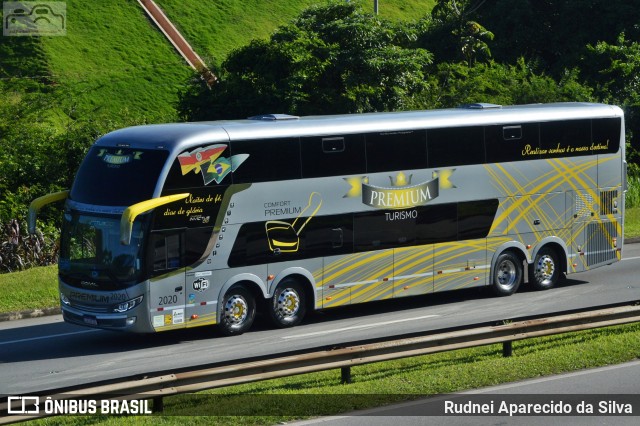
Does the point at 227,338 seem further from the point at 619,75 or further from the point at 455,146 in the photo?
the point at 619,75

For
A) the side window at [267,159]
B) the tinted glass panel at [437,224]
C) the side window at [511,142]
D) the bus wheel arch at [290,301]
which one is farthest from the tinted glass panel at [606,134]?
the bus wheel arch at [290,301]

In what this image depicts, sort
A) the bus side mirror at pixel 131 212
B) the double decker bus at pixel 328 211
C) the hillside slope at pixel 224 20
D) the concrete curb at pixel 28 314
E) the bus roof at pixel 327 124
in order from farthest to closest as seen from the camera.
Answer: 1. the hillside slope at pixel 224 20
2. the concrete curb at pixel 28 314
3. the bus roof at pixel 327 124
4. the double decker bus at pixel 328 211
5. the bus side mirror at pixel 131 212

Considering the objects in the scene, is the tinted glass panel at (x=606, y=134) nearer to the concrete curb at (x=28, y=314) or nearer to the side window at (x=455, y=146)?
the side window at (x=455, y=146)

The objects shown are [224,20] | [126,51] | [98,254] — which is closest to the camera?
[98,254]

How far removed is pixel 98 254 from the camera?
17.9 m

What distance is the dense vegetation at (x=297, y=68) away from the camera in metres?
32.1

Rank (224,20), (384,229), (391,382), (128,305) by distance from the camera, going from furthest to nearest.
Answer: (224,20) → (384,229) → (128,305) → (391,382)

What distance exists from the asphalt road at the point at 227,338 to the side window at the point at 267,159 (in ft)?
9.21

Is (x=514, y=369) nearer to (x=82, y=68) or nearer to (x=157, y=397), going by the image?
(x=157, y=397)

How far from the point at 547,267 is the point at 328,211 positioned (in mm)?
6056

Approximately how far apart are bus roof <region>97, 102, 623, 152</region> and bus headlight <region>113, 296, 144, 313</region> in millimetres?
2530

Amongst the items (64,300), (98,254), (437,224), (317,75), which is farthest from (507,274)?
(317,75)

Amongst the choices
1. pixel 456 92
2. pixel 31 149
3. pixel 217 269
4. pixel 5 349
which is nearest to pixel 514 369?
pixel 217 269


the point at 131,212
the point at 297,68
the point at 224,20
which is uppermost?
the point at 224,20
